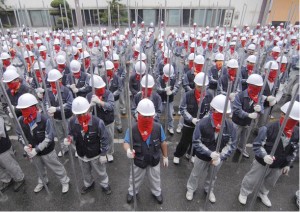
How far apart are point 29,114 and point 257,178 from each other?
15.0 feet

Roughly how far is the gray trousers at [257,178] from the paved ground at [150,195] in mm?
366

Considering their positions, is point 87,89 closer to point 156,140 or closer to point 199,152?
point 156,140

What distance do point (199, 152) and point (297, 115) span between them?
1737 millimetres

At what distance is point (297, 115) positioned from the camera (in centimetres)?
348

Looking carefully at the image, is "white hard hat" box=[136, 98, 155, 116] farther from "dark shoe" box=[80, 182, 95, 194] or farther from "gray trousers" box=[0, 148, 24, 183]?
"gray trousers" box=[0, 148, 24, 183]

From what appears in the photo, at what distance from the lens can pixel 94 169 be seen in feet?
14.4

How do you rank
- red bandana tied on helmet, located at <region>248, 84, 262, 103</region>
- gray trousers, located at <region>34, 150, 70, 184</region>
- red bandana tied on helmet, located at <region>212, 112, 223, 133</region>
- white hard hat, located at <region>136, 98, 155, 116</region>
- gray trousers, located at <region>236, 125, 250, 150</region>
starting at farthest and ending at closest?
gray trousers, located at <region>236, 125, 250, 150</region>, red bandana tied on helmet, located at <region>248, 84, 262, 103</region>, gray trousers, located at <region>34, 150, 70, 184</region>, red bandana tied on helmet, located at <region>212, 112, 223, 133</region>, white hard hat, located at <region>136, 98, 155, 116</region>

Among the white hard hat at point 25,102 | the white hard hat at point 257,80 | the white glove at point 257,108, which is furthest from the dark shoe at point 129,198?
the white hard hat at point 257,80

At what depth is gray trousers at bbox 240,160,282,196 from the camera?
4084mm

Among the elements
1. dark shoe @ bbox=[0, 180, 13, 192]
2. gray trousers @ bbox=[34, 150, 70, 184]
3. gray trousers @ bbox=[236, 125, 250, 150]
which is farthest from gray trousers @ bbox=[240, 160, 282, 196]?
dark shoe @ bbox=[0, 180, 13, 192]

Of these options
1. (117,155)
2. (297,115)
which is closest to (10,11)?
(117,155)

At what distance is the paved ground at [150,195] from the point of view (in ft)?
14.7

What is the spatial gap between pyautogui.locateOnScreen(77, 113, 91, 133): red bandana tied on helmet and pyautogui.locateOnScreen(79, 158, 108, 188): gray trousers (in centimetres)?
82

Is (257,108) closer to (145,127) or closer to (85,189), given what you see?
(145,127)
